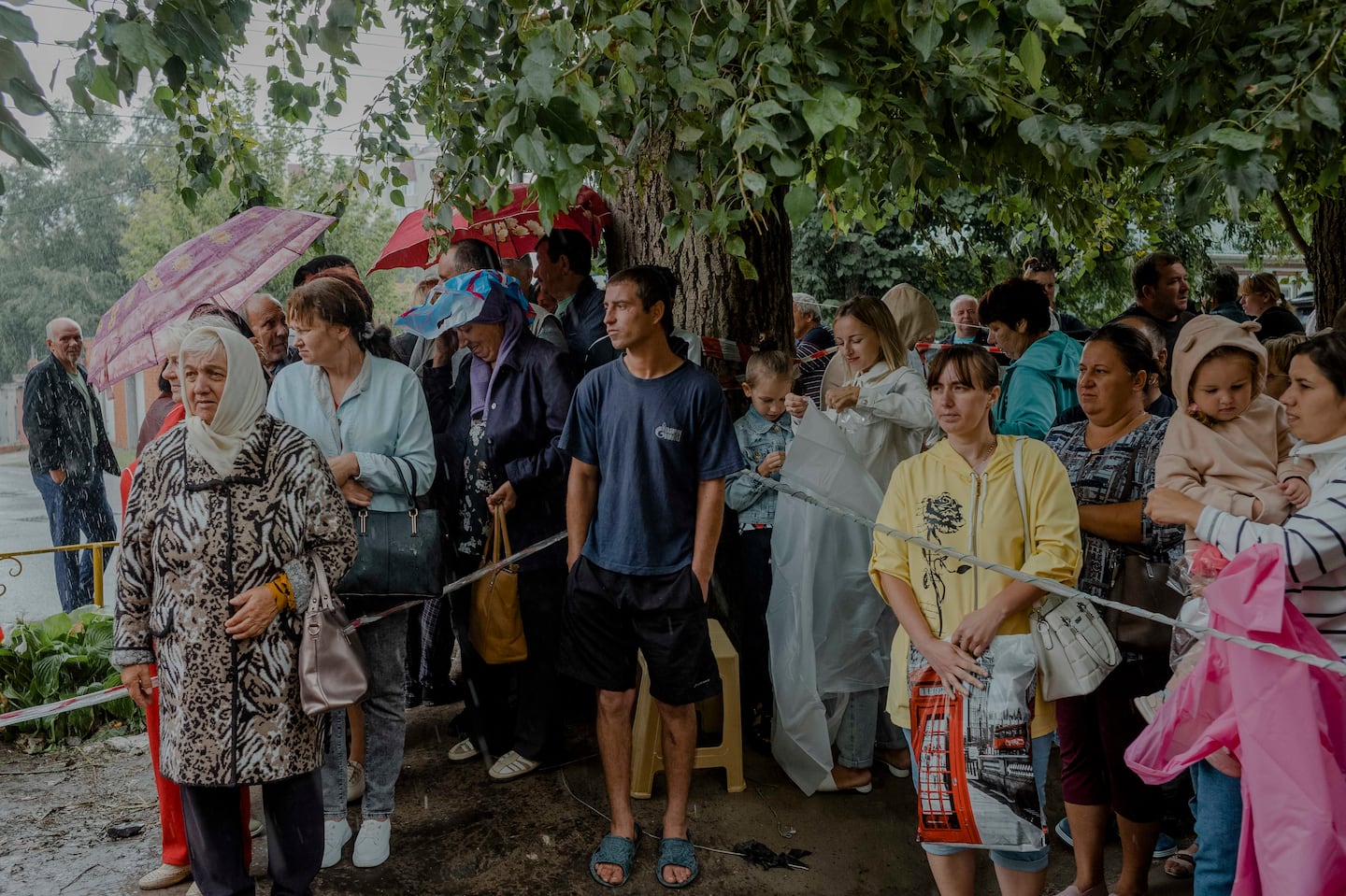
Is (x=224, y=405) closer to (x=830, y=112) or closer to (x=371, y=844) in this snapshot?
(x=371, y=844)

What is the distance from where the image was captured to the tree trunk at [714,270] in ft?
16.0

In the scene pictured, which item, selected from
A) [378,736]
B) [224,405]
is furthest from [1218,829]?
[224,405]

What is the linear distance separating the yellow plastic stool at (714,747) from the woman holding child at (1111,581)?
1.29 meters

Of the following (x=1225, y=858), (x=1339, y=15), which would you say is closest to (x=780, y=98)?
(x=1339, y=15)

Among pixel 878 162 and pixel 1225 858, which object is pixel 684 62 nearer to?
pixel 878 162

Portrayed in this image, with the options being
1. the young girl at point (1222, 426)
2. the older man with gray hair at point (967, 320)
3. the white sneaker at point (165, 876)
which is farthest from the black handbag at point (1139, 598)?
the older man with gray hair at point (967, 320)

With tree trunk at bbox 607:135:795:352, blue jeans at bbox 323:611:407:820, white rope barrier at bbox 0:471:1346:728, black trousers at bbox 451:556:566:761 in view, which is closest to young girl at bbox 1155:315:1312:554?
white rope barrier at bbox 0:471:1346:728

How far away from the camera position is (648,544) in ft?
12.1

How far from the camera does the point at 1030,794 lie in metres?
2.83

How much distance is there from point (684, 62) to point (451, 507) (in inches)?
88.9

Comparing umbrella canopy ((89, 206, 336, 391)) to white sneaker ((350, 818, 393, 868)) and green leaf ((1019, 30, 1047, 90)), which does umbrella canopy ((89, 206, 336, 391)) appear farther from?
green leaf ((1019, 30, 1047, 90))

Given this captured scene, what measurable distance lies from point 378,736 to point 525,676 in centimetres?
77

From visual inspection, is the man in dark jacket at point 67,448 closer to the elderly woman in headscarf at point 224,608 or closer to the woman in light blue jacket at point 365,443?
the woman in light blue jacket at point 365,443

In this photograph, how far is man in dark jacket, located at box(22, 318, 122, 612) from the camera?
26.0ft
